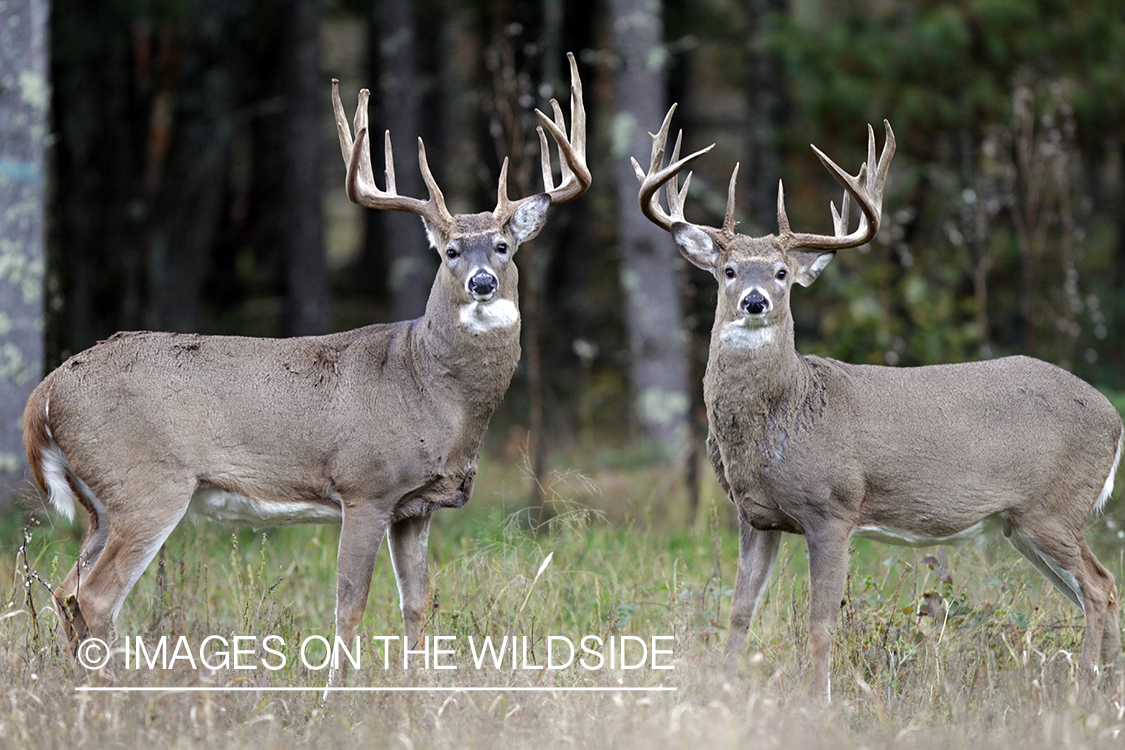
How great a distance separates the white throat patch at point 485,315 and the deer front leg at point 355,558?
2.62 feet

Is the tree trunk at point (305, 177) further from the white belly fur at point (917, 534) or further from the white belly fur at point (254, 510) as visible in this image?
the white belly fur at point (917, 534)

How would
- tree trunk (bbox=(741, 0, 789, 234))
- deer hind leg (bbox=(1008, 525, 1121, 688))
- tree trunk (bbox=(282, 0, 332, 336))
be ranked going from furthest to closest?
1. tree trunk (bbox=(741, 0, 789, 234))
2. tree trunk (bbox=(282, 0, 332, 336))
3. deer hind leg (bbox=(1008, 525, 1121, 688))

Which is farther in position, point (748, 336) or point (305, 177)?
point (305, 177)

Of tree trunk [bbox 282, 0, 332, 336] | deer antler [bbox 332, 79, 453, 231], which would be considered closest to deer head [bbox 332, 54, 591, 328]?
deer antler [bbox 332, 79, 453, 231]

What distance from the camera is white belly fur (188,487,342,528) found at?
4.91 meters

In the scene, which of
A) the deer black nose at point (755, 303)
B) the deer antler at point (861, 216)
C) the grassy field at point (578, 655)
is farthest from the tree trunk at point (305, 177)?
the deer black nose at point (755, 303)

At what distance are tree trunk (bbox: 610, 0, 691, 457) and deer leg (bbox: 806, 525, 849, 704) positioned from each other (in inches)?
176

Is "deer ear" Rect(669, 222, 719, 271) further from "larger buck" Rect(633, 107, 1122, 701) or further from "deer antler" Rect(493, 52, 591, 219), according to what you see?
"deer antler" Rect(493, 52, 591, 219)

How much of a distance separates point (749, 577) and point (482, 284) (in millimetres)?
1540

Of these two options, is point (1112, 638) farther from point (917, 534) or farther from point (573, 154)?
point (573, 154)

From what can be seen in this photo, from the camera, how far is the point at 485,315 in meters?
5.00

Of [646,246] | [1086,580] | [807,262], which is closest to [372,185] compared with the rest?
[807,262]

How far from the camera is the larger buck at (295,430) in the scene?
15.8 ft

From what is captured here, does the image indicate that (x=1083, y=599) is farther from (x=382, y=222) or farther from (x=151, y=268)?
(x=382, y=222)
